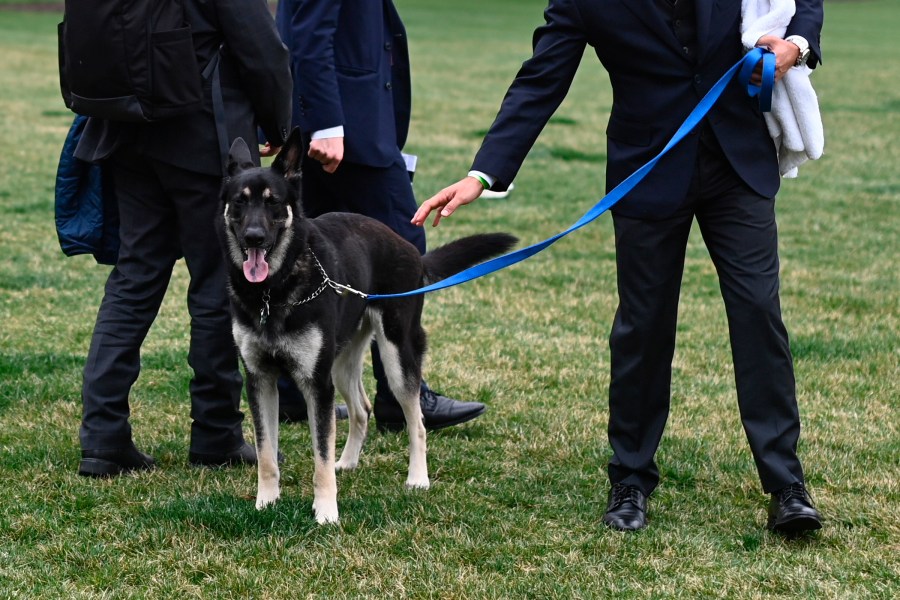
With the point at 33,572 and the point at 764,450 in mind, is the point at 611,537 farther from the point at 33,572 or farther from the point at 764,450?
the point at 33,572

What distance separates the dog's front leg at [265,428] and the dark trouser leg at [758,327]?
181 cm

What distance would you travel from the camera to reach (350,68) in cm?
549

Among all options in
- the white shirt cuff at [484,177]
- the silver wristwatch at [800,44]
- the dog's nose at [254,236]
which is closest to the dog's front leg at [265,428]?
the dog's nose at [254,236]

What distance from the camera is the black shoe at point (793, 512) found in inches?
166

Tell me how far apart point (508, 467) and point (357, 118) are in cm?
178

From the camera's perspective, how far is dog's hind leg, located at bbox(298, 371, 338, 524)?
4.50 meters

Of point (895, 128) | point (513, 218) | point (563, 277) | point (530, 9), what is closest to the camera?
point (563, 277)

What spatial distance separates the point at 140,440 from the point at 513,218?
6616 mm

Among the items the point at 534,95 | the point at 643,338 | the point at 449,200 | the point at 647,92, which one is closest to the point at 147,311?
the point at 449,200

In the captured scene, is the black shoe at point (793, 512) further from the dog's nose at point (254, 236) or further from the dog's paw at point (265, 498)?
the dog's nose at point (254, 236)

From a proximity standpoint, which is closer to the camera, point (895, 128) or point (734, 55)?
point (734, 55)

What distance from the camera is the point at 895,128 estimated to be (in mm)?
18234

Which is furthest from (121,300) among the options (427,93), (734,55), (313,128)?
(427,93)

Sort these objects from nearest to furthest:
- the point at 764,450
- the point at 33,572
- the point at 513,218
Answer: the point at 33,572 < the point at 764,450 < the point at 513,218
